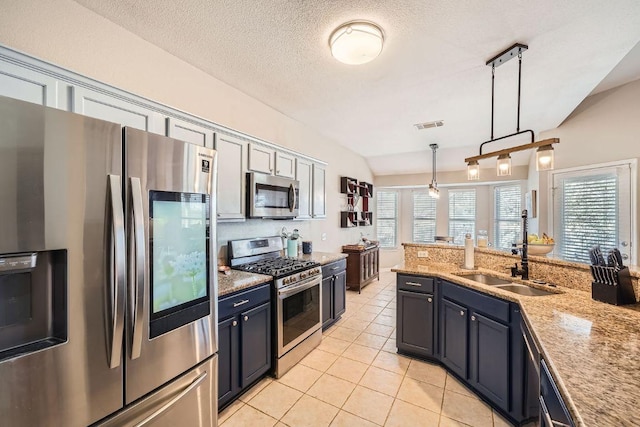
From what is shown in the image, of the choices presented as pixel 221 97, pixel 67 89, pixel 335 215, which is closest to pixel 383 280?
pixel 335 215

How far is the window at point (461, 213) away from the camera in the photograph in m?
6.39

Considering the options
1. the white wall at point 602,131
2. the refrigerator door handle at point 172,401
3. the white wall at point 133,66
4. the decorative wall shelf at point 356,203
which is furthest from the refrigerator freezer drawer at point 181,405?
the white wall at point 602,131

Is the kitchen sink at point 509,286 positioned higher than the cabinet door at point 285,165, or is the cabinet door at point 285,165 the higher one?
the cabinet door at point 285,165

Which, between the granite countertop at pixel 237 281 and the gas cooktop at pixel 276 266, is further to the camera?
the gas cooktop at pixel 276 266

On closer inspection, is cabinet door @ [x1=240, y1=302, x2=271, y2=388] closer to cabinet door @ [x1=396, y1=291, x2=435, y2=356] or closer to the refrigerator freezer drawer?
the refrigerator freezer drawer

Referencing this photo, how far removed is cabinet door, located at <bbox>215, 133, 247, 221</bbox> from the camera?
2.46 metres

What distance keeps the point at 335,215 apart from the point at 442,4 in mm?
3638

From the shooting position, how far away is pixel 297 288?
2580mm

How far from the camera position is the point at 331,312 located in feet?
11.2

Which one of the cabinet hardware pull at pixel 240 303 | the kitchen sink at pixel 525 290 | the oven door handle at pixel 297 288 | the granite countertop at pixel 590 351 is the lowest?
the oven door handle at pixel 297 288

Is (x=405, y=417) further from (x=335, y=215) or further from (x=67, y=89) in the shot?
(x=335, y=215)

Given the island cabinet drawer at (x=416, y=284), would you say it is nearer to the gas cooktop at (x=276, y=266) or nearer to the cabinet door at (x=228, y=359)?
the gas cooktop at (x=276, y=266)

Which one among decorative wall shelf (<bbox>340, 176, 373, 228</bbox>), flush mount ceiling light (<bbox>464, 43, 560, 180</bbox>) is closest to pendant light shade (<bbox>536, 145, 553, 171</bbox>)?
flush mount ceiling light (<bbox>464, 43, 560, 180</bbox>)

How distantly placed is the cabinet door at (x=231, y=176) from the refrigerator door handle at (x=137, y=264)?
1229 mm
